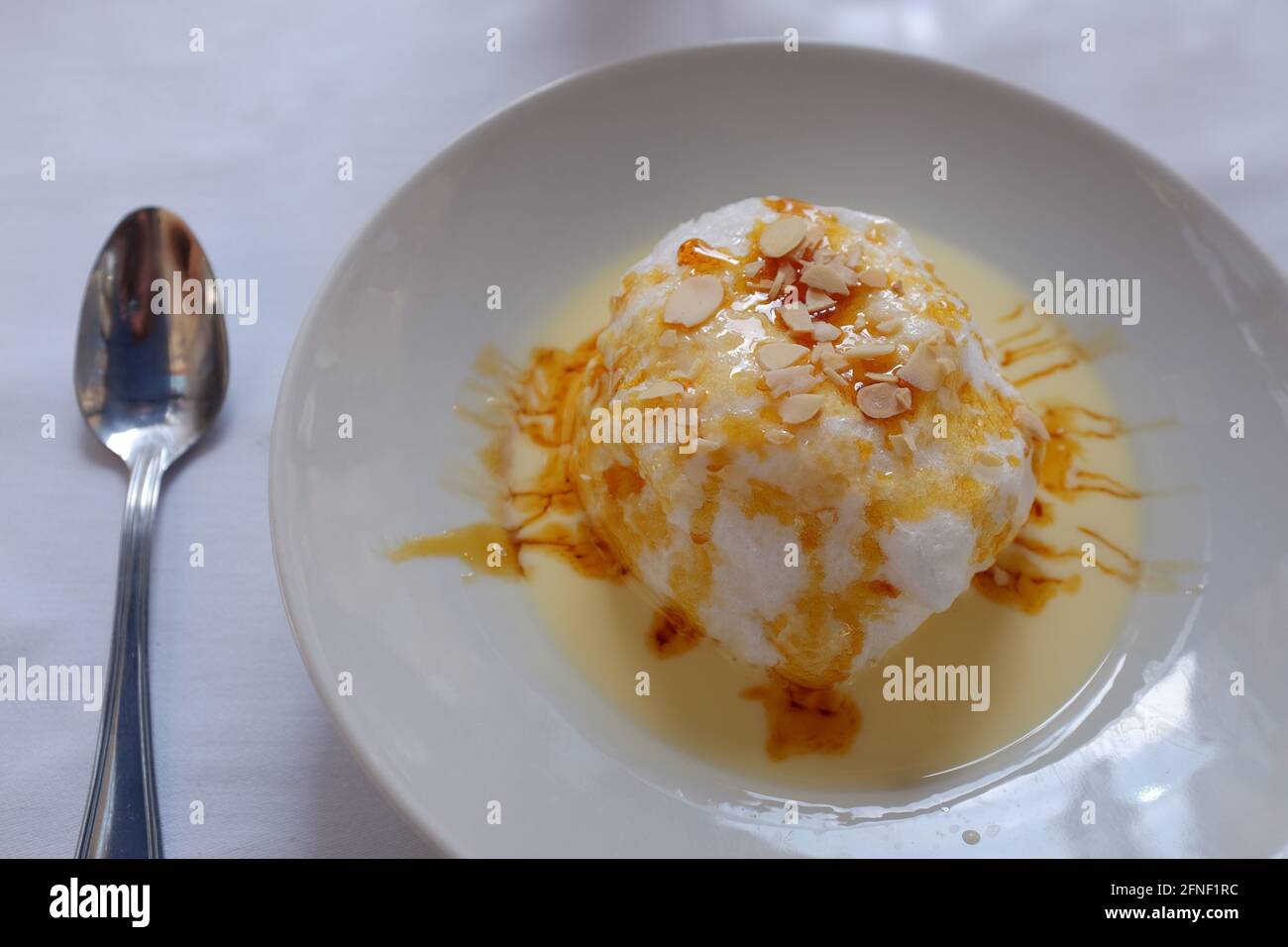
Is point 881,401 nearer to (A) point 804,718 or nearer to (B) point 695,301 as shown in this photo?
(B) point 695,301

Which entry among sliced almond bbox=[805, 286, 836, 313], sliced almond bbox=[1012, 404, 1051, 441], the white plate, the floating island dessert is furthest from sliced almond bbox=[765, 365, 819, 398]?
the white plate

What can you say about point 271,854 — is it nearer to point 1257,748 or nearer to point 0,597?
point 0,597

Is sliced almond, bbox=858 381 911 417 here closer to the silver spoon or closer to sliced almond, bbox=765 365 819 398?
sliced almond, bbox=765 365 819 398

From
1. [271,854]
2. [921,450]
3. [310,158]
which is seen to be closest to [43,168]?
[310,158]

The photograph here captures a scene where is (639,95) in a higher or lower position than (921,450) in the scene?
higher

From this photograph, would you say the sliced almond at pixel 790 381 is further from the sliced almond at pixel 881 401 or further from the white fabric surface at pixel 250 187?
the white fabric surface at pixel 250 187
